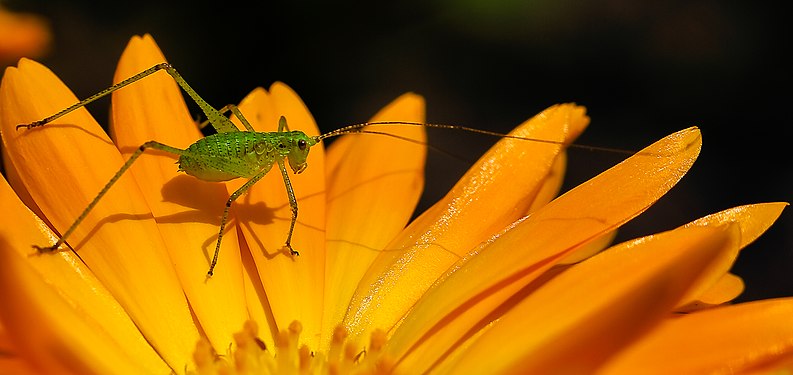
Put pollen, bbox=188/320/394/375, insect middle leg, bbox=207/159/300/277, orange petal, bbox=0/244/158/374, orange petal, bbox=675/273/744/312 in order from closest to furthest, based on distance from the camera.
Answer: orange petal, bbox=0/244/158/374 → orange petal, bbox=675/273/744/312 → pollen, bbox=188/320/394/375 → insect middle leg, bbox=207/159/300/277

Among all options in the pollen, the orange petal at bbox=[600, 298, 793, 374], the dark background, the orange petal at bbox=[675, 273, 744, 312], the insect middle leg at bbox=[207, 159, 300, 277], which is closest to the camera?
the orange petal at bbox=[600, 298, 793, 374]

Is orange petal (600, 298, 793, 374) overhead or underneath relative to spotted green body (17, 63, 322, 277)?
underneath

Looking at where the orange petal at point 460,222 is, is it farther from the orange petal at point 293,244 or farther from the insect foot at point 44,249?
the insect foot at point 44,249

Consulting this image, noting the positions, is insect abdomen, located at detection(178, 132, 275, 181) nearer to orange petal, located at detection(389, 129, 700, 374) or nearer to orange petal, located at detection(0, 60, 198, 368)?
orange petal, located at detection(0, 60, 198, 368)

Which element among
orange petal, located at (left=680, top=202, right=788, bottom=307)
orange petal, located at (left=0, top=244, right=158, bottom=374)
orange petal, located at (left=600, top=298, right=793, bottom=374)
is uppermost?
orange petal, located at (left=680, top=202, right=788, bottom=307)

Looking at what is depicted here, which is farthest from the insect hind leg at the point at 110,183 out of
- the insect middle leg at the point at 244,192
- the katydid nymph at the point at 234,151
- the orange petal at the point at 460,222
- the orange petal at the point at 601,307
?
the orange petal at the point at 601,307

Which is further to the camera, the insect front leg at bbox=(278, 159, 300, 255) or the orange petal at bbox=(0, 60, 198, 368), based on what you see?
the insect front leg at bbox=(278, 159, 300, 255)

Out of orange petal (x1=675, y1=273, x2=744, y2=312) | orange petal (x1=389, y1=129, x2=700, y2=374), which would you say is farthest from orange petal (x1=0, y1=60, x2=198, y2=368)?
orange petal (x1=675, y1=273, x2=744, y2=312)

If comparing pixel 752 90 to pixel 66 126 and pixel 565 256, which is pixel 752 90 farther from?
pixel 66 126
